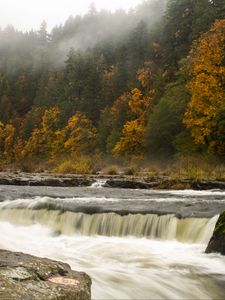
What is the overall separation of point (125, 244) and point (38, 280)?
257 inches

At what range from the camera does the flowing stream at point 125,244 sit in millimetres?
7176

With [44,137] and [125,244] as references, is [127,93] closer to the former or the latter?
[44,137]

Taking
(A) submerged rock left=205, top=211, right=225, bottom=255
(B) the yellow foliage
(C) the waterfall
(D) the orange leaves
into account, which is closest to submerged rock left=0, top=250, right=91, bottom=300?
(A) submerged rock left=205, top=211, right=225, bottom=255

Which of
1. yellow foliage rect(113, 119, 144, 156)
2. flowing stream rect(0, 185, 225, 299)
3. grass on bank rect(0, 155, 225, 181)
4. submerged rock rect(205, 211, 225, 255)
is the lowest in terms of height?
flowing stream rect(0, 185, 225, 299)

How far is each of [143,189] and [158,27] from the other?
44.2m

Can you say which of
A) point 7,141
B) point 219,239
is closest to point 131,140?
point 219,239

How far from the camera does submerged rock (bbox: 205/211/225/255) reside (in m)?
8.88

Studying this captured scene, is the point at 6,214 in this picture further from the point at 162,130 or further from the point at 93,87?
the point at 93,87

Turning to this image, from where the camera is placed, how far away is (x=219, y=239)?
9266 millimetres

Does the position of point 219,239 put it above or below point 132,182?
below

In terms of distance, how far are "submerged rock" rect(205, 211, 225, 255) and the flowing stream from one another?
20cm

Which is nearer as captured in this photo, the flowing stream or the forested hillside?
the flowing stream

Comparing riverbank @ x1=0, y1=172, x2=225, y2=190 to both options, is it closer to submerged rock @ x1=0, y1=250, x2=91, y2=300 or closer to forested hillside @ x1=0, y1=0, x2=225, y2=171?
forested hillside @ x1=0, y1=0, x2=225, y2=171

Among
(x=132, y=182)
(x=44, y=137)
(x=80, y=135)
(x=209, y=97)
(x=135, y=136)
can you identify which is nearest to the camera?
(x=132, y=182)
